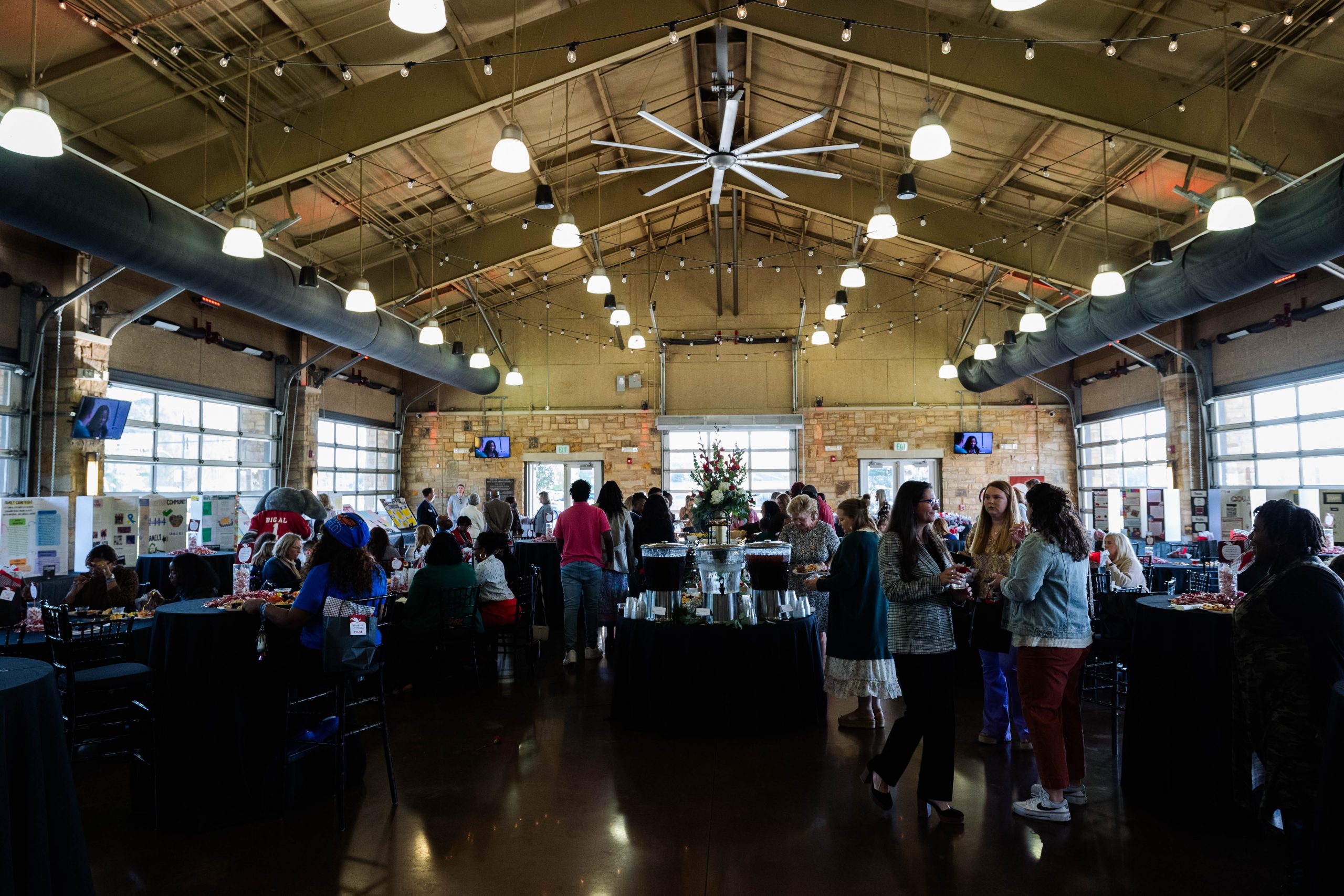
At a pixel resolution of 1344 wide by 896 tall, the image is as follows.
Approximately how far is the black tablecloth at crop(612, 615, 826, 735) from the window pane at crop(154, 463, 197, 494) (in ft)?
27.5

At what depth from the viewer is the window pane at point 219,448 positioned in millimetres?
11758

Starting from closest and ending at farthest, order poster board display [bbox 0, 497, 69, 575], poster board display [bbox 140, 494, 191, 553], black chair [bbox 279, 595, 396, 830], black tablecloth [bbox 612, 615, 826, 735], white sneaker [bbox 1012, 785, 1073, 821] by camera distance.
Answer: white sneaker [bbox 1012, 785, 1073, 821] < black chair [bbox 279, 595, 396, 830] < black tablecloth [bbox 612, 615, 826, 735] < poster board display [bbox 0, 497, 69, 575] < poster board display [bbox 140, 494, 191, 553]

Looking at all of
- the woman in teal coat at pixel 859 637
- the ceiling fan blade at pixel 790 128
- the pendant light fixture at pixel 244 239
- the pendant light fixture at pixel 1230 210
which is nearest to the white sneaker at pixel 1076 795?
the woman in teal coat at pixel 859 637

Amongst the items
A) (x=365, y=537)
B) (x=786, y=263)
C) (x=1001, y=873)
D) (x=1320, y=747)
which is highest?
(x=786, y=263)

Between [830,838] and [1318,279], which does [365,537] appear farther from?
[1318,279]

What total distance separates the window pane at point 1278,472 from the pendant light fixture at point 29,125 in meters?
12.9

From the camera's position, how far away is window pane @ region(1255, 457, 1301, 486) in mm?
11016

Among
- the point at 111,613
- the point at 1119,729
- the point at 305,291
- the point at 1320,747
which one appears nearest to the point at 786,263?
the point at 305,291

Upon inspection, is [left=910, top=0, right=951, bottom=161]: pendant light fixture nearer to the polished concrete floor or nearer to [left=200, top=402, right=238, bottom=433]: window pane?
the polished concrete floor

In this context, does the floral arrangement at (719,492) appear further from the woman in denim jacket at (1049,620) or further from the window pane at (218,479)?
the window pane at (218,479)

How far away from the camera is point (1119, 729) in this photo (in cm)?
542

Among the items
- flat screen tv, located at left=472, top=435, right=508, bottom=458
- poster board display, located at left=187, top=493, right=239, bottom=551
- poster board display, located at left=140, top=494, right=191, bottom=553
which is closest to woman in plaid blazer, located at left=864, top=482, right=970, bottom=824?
poster board display, located at left=140, top=494, right=191, bottom=553

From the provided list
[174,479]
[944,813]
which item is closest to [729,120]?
[944,813]

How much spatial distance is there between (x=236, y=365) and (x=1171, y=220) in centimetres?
1279
